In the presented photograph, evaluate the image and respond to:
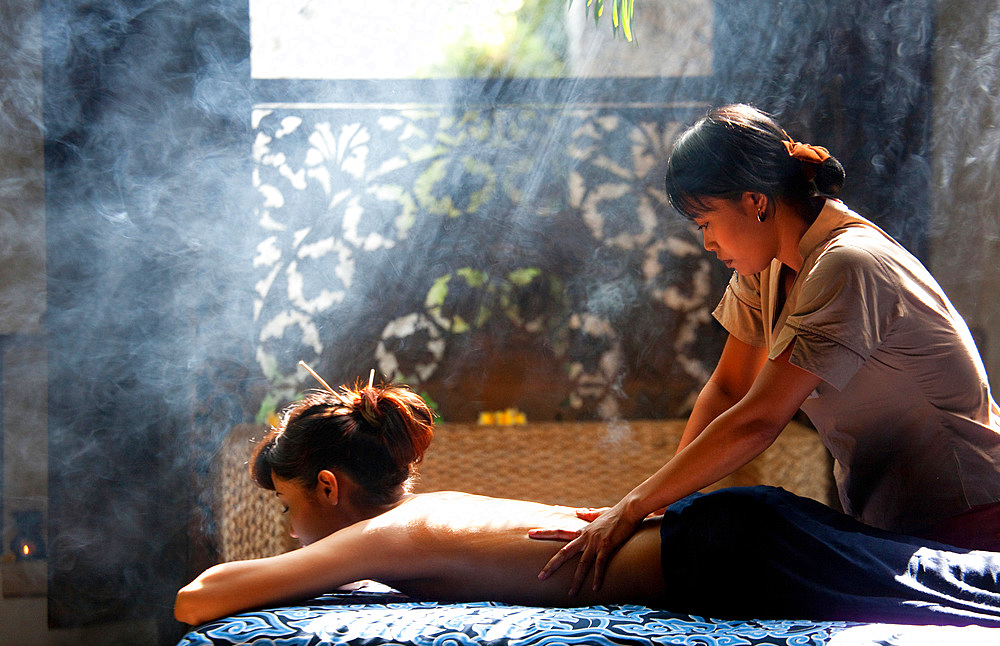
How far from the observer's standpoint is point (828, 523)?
1306mm

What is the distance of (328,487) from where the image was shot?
1.61 meters

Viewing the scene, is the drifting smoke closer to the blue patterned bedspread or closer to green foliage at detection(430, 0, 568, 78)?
green foliage at detection(430, 0, 568, 78)

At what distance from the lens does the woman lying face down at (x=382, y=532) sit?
1.31 metres

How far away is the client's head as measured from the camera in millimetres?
1630

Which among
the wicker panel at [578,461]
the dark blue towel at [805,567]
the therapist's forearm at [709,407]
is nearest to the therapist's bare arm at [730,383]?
the therapist's forearm at [709,407]

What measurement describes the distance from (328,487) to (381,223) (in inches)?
57.3

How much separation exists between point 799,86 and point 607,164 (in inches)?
30.8

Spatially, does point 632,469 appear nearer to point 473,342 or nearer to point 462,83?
point 473,342

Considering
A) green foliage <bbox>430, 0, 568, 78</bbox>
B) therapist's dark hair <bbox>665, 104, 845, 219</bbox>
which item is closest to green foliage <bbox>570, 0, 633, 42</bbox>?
green foliage <bbox>430, 0, 568, 78</bbox>

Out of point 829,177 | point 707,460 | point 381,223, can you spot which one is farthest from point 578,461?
point 829,177

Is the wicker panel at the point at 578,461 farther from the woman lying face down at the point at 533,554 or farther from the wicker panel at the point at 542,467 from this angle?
the woman lying face down at the point at 533,554

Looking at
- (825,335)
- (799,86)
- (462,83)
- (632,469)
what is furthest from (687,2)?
(825,335)

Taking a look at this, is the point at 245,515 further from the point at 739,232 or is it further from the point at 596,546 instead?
the point at 739,232

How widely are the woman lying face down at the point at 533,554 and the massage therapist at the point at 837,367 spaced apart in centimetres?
7
